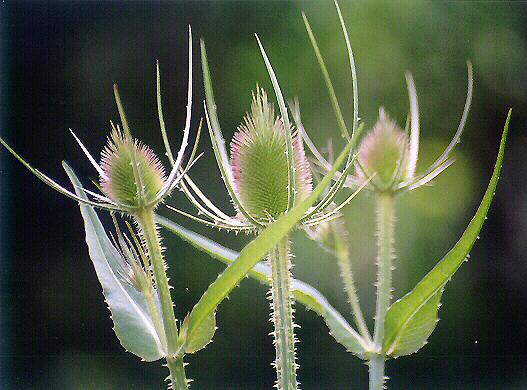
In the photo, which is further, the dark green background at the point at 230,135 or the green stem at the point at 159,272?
the dark green background at the point at 230,135

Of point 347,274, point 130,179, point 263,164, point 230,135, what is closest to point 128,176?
point 130,179

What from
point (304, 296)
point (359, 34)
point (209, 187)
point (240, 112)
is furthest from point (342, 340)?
point (359, 34)

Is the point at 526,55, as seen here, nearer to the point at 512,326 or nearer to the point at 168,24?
the point at 512,326

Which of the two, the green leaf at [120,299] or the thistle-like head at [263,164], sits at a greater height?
the thistle-like head at [263,164]

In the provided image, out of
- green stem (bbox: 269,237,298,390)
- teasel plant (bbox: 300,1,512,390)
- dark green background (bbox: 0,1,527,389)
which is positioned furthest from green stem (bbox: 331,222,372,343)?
dark green background (bbox: 0,1,527,389)

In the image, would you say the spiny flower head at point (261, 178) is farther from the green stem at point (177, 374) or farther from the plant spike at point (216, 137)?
the green stem at point (177, 374)

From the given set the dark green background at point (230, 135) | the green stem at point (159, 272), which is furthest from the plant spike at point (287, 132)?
the dark green background at point (230, 135)

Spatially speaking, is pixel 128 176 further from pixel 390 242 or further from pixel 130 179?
pixel 390 242
